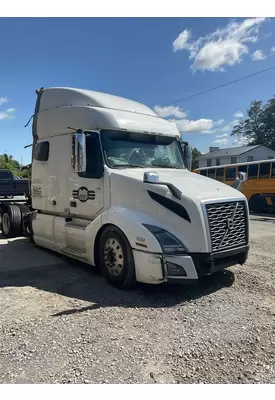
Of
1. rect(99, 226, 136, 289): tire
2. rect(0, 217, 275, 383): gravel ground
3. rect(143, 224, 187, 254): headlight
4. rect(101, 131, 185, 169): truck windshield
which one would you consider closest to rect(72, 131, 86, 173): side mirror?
rect(101, 131, 185, 169): truck windshield

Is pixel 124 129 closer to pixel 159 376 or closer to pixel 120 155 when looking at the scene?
pixel 120 155

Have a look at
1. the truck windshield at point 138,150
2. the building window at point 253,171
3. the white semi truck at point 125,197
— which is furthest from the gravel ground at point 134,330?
the building window at point 253,171

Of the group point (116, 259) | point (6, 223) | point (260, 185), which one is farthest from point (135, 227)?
point (260, 185)

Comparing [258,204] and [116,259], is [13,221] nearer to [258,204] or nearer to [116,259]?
[116,259]

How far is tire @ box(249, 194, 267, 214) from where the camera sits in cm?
1650

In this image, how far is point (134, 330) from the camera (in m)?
3.63

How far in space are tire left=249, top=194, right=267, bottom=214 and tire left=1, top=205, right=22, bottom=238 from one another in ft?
39.7

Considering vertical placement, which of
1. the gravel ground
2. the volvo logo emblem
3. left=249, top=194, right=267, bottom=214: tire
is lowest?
the gravel ground

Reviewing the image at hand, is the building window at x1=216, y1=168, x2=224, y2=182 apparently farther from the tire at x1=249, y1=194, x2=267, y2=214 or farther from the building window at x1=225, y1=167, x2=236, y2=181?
the tire at x1=249, y1=194, x2=267, y2=214

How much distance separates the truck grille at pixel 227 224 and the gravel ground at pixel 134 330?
733mm

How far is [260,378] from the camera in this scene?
2.82 m

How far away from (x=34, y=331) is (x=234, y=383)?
2.09m

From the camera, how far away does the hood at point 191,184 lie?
464cm

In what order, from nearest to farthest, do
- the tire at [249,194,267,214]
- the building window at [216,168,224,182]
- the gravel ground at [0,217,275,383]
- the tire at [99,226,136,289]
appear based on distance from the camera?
the gravel ground at [0,217,275,383], the tire at [99,226,136,289], the tire at [249,194,267,214], the building window at [216,168,224,182]
